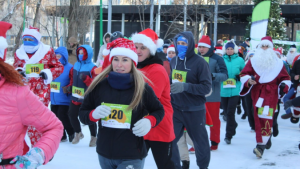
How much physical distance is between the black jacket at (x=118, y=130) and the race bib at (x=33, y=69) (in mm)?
2537

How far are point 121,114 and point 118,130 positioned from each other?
0.43 feet

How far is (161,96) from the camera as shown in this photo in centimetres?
373

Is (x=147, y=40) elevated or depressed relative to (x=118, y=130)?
elevated

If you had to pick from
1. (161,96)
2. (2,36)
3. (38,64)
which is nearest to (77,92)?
(38,64)

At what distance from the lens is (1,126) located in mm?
2055

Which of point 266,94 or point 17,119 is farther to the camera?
point 266,94

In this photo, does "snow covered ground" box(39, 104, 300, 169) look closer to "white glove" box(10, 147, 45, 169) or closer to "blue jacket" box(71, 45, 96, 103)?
"blue jacket" box(71, 45, 96, 103)

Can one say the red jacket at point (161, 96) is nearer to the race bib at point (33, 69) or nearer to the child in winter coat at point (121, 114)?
the child in winter coat at point (121, 114)

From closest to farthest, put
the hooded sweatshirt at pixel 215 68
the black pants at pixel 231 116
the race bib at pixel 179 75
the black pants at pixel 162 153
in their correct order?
1. the black pants at pixel 162 153
2. the race bib at pixel 179 75
3. the hooded sweatshirt at pixel 215 68
4. the black pants at pixel 231 116

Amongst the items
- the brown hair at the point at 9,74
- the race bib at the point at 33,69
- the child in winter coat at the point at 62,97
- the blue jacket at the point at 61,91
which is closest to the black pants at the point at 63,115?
the child in winter coat at the point at 62,97

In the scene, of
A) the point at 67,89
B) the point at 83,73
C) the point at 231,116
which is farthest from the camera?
the point at 231,116

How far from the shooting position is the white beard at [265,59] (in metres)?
6.03

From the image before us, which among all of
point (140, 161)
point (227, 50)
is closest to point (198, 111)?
point (140, 161)

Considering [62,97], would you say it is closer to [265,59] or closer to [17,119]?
[265,59]
